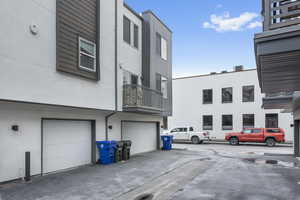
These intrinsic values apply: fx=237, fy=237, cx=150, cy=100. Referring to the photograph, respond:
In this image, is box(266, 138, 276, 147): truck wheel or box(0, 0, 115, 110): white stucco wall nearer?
box(0, 0, 115, 110): white stucco wall

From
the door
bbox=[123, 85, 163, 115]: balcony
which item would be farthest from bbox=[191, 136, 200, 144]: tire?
bbox=[123, 85, 163, 115]: balcony

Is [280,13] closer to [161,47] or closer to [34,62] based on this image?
[34,62]

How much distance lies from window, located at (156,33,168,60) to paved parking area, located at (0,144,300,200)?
8274mm

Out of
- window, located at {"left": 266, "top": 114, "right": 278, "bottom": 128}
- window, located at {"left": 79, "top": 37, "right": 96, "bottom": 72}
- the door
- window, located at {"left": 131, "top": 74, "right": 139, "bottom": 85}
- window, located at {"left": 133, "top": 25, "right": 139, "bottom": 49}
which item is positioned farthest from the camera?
window, located at {"left": 266, "top": 114, "right": 278, "bottom": 128}

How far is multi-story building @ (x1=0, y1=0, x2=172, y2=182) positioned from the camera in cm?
676

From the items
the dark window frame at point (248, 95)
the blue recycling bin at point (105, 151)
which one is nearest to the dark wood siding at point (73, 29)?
the blue recycling bin at point (105, 151)

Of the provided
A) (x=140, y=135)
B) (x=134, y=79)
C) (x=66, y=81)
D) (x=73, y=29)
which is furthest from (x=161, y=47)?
(x=66, y=81)

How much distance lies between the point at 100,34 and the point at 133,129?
625cm

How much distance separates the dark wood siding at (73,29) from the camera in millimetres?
8086

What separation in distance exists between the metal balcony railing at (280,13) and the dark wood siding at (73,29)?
21.5 feet

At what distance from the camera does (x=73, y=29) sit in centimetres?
865

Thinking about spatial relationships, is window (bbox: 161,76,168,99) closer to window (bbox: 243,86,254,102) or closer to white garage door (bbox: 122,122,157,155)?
white garage door (bbox: 122,122,157,155)

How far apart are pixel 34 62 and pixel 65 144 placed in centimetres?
360

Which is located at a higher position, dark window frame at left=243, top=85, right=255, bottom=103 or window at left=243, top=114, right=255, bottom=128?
dark window frame at left=243, top=85, right=255, bottom=103
